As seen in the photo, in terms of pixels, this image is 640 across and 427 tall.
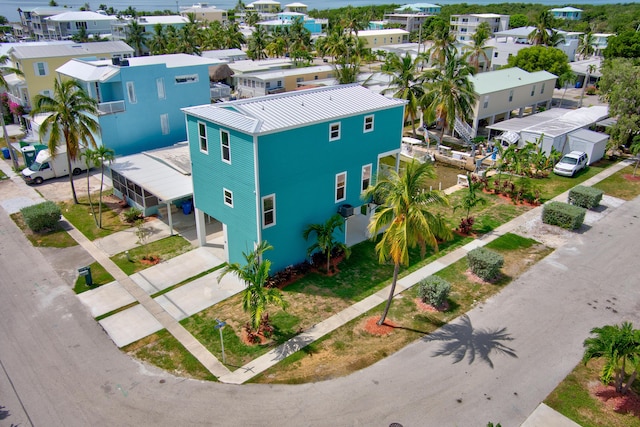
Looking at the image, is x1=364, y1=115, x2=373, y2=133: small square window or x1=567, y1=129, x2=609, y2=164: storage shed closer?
x1=364, y1=115, x2=373, y2=133: small square window

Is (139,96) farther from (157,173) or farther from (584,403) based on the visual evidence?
(584,403)

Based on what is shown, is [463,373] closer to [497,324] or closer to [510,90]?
[497,324]

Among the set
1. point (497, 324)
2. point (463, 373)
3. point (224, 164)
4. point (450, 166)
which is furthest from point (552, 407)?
point (450, 166)

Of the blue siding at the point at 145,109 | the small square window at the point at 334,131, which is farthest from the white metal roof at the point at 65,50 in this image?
the small square window at the point at 334,131

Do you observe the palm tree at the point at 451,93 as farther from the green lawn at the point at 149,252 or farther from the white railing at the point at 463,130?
the green lawn at the point at 149,252

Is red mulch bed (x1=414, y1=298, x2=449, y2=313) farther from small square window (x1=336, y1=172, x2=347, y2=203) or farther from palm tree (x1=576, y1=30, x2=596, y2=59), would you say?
palm tree (x1=576, y1=30, x2=596, y2=59)

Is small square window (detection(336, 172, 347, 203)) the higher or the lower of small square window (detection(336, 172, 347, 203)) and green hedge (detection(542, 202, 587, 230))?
the higher

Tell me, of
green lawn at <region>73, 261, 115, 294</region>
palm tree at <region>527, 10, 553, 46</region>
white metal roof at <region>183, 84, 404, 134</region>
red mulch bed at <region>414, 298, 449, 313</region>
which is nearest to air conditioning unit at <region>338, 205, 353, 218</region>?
white metal roof at <region>183, 84, 404, 134</region>
